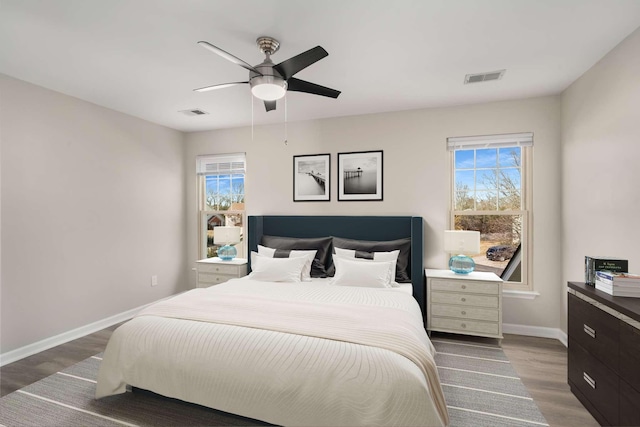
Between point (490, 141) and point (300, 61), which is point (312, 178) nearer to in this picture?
point (490, 141)

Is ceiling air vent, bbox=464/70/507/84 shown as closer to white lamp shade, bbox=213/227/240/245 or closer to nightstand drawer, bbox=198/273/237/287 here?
white lamp shade, bbox=213/227/240/245

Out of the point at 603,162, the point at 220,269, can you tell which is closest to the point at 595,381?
the point at 603,162

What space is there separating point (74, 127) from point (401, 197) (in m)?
3.72

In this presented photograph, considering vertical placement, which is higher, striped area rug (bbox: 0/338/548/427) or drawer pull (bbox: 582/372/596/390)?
drawer pull (bbox: 582/372/596/390)

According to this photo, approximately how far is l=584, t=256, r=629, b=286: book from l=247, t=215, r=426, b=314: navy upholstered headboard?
57.6 inches

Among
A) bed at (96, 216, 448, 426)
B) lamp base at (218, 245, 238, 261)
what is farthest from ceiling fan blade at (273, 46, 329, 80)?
lamp base at (218, 245, 238, 261)

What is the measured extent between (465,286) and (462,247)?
40cm

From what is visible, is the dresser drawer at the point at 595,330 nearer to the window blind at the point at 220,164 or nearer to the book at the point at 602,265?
the book at the point at 602,265

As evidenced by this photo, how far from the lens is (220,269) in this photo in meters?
4.14

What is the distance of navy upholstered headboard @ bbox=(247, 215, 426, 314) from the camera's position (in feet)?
11.4

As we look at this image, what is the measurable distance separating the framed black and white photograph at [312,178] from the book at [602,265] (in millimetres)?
2713

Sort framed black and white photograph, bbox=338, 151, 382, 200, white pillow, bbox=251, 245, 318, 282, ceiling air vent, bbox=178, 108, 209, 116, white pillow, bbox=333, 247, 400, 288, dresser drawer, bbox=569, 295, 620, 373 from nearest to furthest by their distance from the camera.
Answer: dresser drawer, bbox=569, 295, 620, 373
white pillow, bbox=333, 247, 400, 288
white pillow, bbox=251, 245, 318, 282
ceiling air vent, bbox=178, 108, 209, 116
framed black and white photograph, bbox=338, 151, 382, 200

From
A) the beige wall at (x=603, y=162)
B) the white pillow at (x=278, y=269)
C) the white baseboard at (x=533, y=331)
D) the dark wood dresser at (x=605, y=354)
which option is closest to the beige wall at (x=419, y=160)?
the white baseboard at (x=533, y=331)

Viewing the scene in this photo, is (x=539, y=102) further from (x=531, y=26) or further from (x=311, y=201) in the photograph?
(x=311, y=201)
